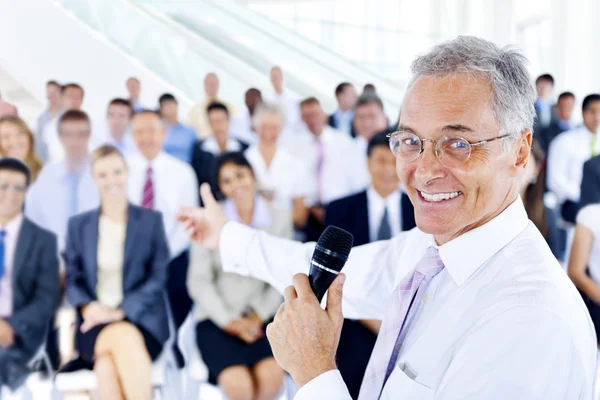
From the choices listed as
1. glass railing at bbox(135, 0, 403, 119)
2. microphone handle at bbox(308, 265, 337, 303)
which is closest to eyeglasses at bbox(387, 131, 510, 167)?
microphone handle at bbox(308, 265, 337, 303)

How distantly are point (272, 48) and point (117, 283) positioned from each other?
7.62 ft

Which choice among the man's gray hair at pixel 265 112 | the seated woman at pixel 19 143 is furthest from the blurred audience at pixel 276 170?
the seated woman at pixel 19 143

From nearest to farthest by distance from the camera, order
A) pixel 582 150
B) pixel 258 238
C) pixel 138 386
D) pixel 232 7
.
→ pixel 258 238
pixel 138 386
pixel 582 150
pixel 232 7

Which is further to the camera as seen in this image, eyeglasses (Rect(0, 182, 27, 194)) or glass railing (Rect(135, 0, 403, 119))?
glass railing (Rect(135, 0, 403, 119))

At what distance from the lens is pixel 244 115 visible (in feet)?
13.2

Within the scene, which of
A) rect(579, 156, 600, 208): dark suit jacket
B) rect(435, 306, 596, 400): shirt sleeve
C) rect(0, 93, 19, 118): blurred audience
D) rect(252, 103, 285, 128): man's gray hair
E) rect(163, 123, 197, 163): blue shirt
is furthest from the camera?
rect(579, 156, 600, 208): dark suit jacket

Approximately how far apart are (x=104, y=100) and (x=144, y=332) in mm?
1429

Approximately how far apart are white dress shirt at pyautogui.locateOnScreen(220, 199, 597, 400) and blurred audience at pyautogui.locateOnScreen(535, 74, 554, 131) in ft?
13.4

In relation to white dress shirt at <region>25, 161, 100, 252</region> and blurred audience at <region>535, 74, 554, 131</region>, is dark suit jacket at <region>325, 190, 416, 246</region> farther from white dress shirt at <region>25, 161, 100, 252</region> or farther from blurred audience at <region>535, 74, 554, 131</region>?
blurred audience at <region>535, 74, 554, 131</region>

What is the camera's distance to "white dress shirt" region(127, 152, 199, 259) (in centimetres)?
361

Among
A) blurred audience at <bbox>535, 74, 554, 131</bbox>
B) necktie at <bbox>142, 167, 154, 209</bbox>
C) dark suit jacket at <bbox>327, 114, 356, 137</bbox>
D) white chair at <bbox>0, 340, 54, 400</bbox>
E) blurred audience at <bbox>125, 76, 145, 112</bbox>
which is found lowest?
white chair at <bbox>0, 340, 54, 400</bbox>

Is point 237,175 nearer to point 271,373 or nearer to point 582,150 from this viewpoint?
point 271,373

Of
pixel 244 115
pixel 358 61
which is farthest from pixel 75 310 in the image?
pixel 358 61

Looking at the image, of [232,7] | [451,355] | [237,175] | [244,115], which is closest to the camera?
[451,355]
